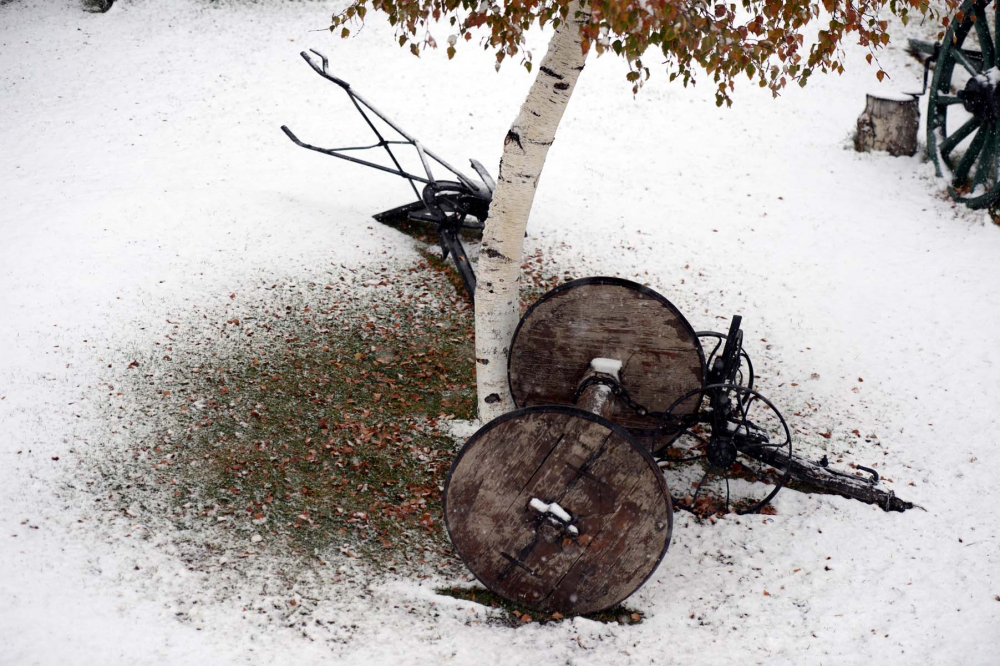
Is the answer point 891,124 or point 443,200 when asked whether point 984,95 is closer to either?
point 891,124

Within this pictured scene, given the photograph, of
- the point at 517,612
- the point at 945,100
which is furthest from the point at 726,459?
the point at 945,100

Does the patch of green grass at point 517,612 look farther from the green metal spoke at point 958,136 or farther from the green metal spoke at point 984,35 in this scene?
the green metal spoke at point 984,35

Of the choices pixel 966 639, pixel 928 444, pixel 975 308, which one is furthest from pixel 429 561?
pixel 975 308

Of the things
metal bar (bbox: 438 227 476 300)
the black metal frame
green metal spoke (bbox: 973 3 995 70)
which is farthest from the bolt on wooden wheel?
green metal spoke (bbox: 973 3 995 70)

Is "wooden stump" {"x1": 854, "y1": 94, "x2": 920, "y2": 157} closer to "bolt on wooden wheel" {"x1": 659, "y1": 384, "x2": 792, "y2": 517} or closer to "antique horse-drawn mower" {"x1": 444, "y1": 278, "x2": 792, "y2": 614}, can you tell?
"bolt on wooden wheel" {"x1": 659, "y1": 384, "x2": 792, "y2": 517}

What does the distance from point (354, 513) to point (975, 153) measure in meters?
8.87

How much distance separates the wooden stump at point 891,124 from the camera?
33.6 feet

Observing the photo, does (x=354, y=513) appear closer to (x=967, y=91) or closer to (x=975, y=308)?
(x=975, y=308)

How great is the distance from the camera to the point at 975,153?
30.7 ft

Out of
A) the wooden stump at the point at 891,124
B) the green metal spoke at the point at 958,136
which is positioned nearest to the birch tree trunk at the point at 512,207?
the green metal spoke at the point at 958,136

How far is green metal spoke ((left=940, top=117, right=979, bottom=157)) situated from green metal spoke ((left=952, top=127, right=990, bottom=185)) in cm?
16

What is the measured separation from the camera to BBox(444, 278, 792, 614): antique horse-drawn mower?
4.35 m

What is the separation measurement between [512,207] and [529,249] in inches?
125

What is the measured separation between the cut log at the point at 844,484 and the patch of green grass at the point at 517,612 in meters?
1.51
